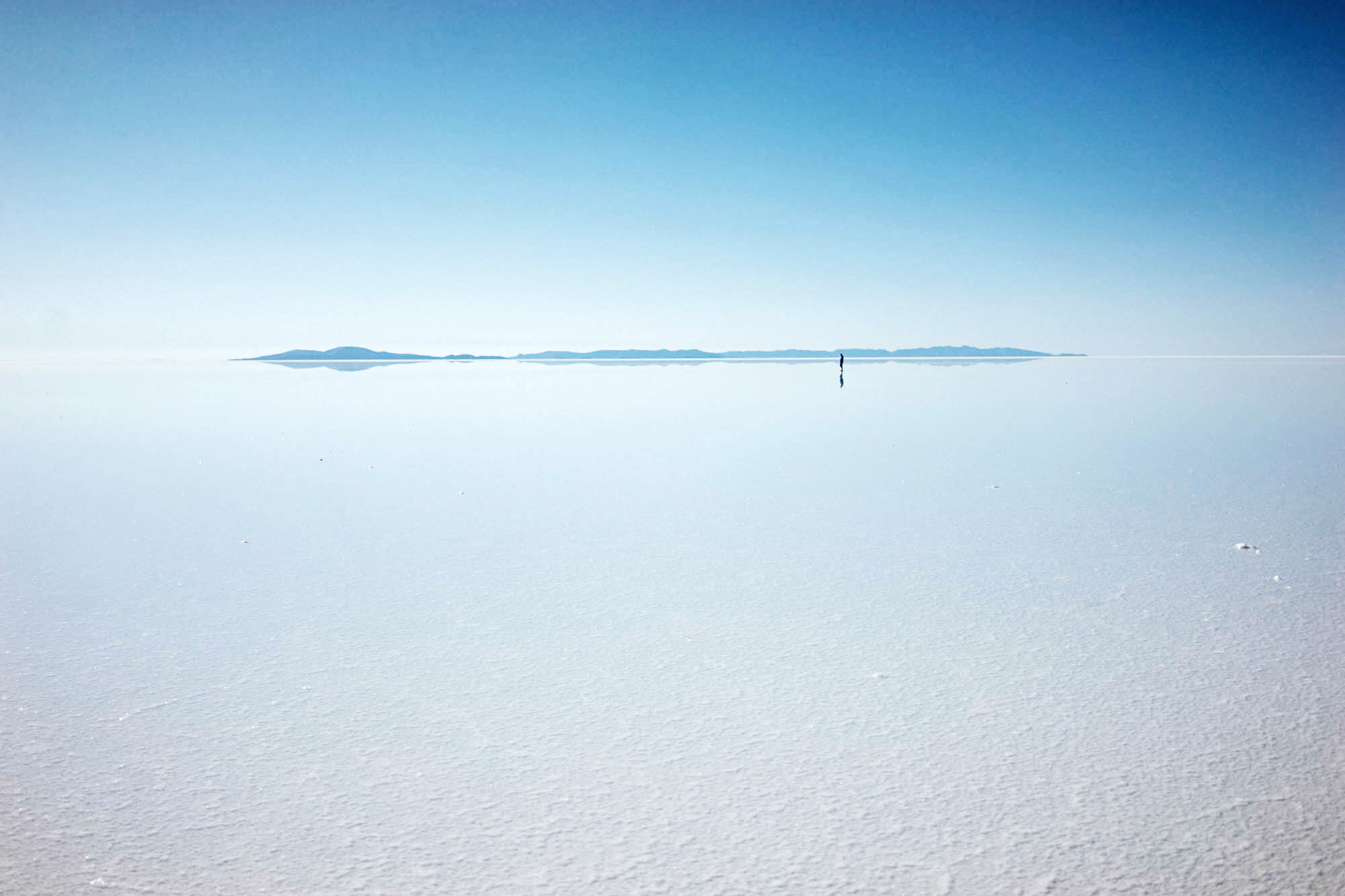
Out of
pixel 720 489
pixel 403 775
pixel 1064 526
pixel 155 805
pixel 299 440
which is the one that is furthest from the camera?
pixel 299 440

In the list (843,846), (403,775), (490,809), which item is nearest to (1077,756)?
(843,846)

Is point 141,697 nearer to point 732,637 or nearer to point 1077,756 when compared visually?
point 732,637

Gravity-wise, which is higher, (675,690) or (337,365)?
(337,365)

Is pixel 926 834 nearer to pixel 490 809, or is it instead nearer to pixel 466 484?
pixel 490 809

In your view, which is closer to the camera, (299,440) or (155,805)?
(155,805)

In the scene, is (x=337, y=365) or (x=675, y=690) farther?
(x=337, y=365)

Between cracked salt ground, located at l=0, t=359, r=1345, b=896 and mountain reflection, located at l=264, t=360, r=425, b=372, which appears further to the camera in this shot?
mountain reflection, located at l=264, t=360, r=425, b=372

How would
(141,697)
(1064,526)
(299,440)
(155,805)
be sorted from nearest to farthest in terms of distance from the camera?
(155,805) < (141,697) < (1064,526) < (299,440)

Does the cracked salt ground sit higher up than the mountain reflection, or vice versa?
the mountain reflection
